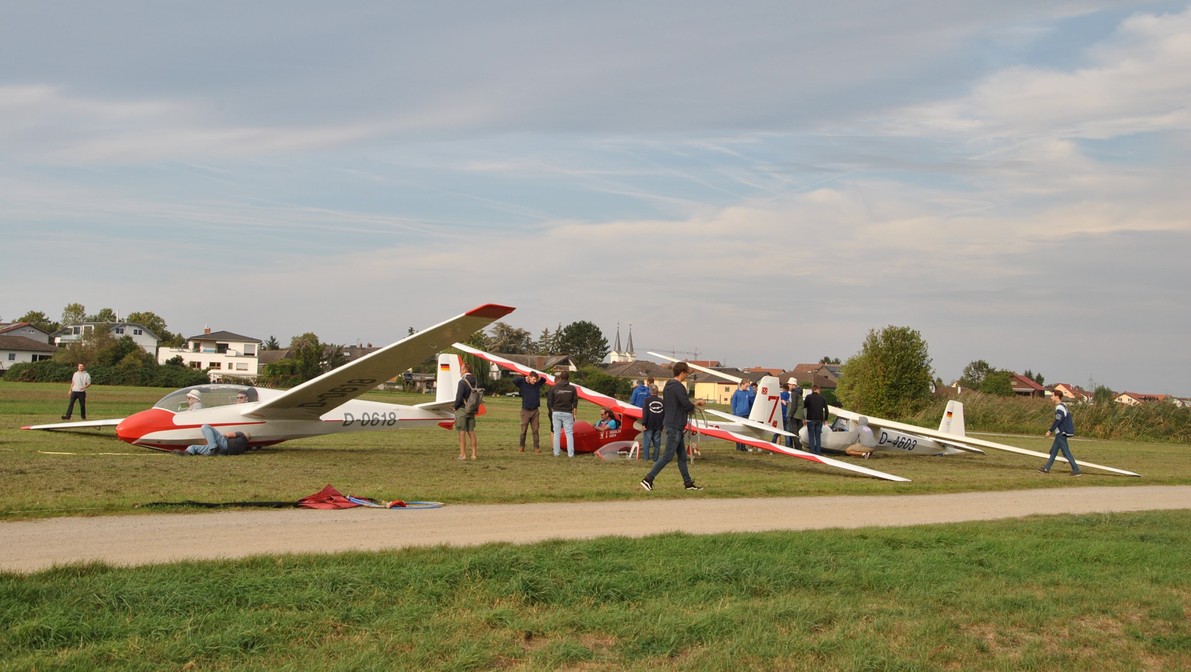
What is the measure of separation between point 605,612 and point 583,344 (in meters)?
138

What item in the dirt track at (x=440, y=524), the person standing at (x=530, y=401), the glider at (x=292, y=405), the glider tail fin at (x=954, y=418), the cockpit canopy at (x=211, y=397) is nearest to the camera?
the dirt track at (x=440, y=524)

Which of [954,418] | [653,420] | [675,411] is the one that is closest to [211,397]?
[653,420]

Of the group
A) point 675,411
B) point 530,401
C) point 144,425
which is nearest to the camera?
point 675,411

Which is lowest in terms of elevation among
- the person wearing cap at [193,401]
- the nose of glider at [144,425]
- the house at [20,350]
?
the nose of glider at [144,425]

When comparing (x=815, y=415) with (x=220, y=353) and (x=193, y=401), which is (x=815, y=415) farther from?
(x=220, y=353)

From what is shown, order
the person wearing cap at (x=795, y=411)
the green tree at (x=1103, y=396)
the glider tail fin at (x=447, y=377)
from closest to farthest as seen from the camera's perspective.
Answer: the glider tail fin at (x=447, y=377) < the person wearing cap at (x=795, y=411) < the green tree at (x=1103, y=396)

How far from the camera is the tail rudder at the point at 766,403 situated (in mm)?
20422

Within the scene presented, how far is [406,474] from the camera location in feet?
44.8

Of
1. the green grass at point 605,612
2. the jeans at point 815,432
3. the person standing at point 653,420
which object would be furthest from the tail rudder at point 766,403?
the green grass at point 605,612

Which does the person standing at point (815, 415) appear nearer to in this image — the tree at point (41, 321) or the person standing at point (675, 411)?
the person standing at point (675, 411)

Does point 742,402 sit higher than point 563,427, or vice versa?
point 742,402

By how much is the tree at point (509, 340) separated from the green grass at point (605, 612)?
121095mm

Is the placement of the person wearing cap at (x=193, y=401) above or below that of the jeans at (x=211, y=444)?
above

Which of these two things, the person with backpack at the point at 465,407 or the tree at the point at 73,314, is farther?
the tree at the point at 73,314
